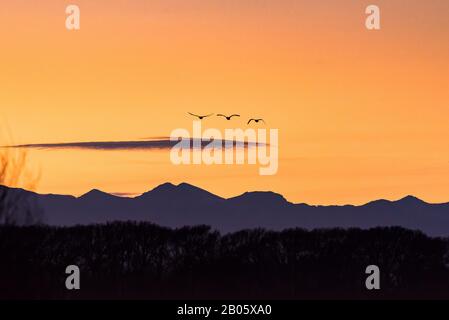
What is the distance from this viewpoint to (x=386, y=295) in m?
89.9

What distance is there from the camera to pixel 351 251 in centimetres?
9744

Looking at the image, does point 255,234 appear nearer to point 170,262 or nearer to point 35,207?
point 170,262

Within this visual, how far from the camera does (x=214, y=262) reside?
90812 millimetres

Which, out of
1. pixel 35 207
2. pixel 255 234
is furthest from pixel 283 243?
pixel 35 207

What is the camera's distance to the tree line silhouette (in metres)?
82.2

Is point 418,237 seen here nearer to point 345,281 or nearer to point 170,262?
point 345,281

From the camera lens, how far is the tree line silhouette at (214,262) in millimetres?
82188
